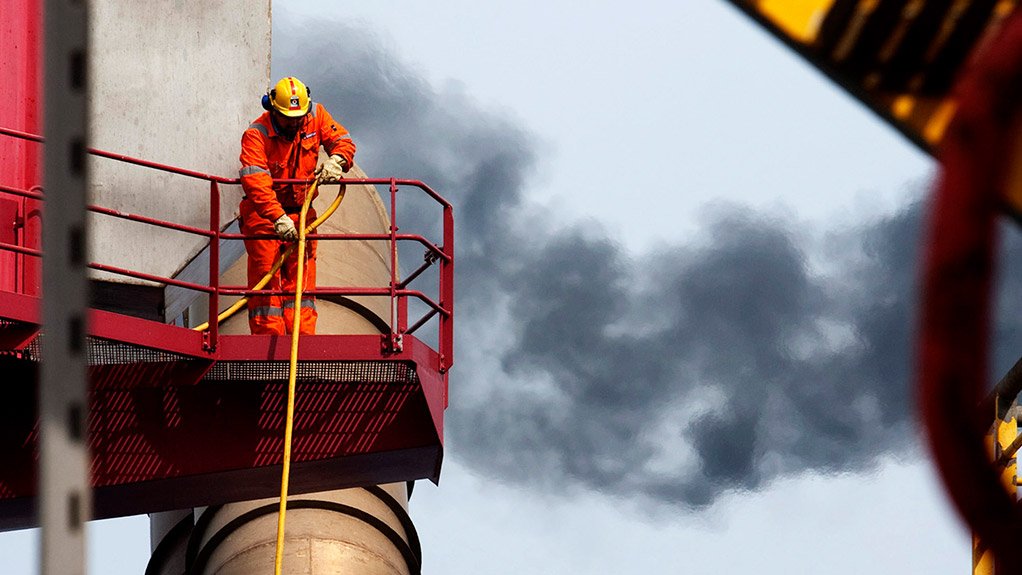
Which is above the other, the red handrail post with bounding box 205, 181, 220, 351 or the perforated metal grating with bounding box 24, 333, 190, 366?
the red handrail post with bounding box 205, 181, 220, 351

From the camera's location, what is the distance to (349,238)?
11.1m

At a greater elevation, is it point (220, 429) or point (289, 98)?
point (289, 98)

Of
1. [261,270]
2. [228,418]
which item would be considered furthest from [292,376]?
[261,270]

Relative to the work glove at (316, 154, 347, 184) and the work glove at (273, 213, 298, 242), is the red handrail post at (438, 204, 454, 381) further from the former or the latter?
the work glove at (273, 213, 298, 242)

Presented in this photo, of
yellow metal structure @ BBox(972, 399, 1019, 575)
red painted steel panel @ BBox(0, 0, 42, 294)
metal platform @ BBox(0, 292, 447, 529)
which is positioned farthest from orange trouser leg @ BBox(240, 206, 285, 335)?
yellow metal structure @ BBox(972, 399, 1019, 575)

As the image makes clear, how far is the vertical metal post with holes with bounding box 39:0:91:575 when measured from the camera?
2.60 m

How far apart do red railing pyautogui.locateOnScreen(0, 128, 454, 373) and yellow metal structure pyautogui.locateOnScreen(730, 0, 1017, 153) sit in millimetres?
6800

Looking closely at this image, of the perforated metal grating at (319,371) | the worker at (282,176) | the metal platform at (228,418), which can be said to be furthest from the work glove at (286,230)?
the perforated metal grating at (319,371)

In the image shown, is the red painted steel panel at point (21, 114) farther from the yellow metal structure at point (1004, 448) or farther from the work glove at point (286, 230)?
the yellow metal structure at point (1004, 448)

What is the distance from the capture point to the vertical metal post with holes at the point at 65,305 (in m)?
2.60

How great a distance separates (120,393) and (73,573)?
8.84m

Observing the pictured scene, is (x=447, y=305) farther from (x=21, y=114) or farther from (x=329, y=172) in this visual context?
(x=21, y=114)

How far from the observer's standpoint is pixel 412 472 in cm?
1222

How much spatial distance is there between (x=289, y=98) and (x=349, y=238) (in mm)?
1373
